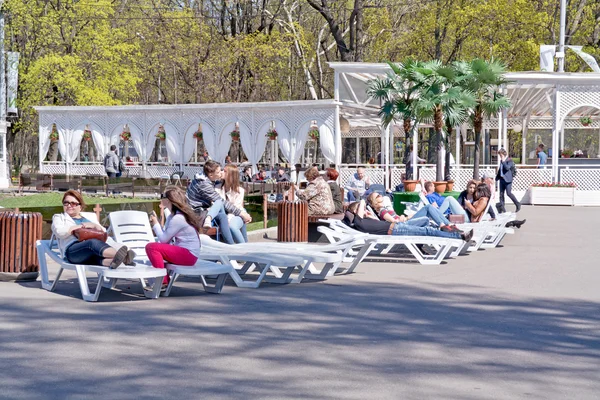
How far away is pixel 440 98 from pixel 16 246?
691 inches

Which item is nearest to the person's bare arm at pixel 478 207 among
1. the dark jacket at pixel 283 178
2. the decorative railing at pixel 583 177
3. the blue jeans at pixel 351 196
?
the blue jeans at pixel 351 196

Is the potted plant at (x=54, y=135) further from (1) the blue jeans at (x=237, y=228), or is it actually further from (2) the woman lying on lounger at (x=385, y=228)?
(1) the blue jeans at (x=237, y=228)

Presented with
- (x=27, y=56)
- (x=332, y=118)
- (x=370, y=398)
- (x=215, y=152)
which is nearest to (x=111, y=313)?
(x=370, y=398)

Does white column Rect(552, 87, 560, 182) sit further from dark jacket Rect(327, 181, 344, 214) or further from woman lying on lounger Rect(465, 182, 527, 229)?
dark jacket Rect(327, 181, 344, 214)

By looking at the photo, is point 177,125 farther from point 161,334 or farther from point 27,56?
point 161,334

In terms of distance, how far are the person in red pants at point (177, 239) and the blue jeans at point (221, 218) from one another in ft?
7.29

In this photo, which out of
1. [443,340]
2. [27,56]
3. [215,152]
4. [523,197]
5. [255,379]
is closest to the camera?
[255,379]

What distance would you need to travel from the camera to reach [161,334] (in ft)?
24.7

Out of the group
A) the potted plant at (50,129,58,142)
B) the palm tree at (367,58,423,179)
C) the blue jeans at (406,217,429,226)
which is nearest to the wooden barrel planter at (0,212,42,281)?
the blue jeans at (406,217,429,226)

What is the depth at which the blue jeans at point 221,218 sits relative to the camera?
12.5 meters

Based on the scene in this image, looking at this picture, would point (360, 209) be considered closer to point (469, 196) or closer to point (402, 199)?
point (469, 196)

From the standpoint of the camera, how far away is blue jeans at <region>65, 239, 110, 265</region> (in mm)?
9531

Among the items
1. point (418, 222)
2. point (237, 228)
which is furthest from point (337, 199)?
point (237, 228)

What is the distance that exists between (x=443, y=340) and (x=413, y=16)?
42.9m
